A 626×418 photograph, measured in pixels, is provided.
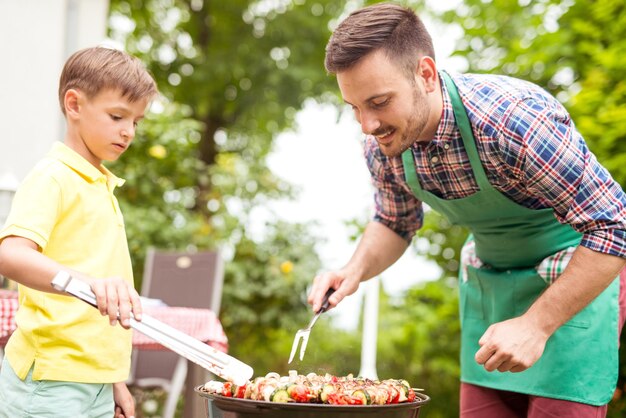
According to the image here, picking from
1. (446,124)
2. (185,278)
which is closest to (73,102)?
(446,124)

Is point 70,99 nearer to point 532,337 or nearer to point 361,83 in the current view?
point 361,83

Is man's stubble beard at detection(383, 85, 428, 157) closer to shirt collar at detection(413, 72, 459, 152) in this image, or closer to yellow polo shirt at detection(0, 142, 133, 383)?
shirt collar at detection(413, 72, 459, 152)

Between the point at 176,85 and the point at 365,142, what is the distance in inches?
221

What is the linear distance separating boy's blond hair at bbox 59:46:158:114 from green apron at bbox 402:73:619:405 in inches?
26.7

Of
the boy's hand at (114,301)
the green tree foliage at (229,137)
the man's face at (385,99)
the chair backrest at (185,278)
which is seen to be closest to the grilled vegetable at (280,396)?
the boy's hand at (114,301)

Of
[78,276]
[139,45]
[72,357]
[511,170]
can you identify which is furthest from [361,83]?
[139,45]

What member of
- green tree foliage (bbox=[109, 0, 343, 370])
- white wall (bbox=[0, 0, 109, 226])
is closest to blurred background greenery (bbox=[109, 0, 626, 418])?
green tree foliage (bbox=[109, 0, 343, 370])

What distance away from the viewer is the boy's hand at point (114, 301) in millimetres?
1380

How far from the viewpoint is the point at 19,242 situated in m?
1.50

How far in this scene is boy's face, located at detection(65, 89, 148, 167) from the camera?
1.71 meters

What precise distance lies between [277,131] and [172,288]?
3.67 metres

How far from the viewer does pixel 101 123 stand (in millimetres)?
1710

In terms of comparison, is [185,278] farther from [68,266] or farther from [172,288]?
[68,266]

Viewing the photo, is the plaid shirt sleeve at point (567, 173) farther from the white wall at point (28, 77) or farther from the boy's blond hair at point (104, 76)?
the white wall at point (28, 77)
